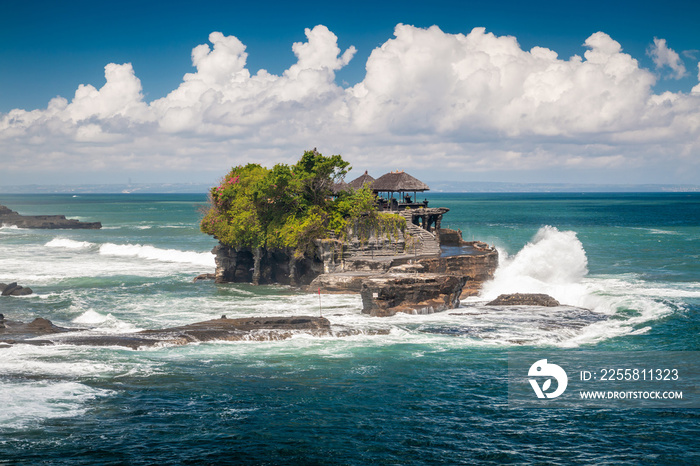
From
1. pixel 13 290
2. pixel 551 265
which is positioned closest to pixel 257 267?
pixel 13 290

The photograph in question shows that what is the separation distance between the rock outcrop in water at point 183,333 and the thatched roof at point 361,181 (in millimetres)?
20069

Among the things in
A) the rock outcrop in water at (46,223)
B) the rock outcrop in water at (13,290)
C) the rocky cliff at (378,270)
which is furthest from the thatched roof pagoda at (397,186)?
the rock outcrop in water at (46,223)

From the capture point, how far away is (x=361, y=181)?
5328 centimetres

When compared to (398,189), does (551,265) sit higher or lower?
lower

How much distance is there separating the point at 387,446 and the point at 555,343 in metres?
14.5

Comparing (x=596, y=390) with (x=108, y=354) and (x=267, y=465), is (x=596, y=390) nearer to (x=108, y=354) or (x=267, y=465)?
(x=267, y=465)

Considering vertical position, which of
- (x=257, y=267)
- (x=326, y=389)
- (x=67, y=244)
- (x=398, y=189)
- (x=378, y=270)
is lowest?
(x=326, y=389)

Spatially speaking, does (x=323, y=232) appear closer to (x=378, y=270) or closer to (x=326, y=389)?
(x=378, y=270)

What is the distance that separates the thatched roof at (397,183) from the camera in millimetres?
51700

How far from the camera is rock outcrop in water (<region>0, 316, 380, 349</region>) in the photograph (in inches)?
1209

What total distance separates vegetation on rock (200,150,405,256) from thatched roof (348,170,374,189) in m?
2.19

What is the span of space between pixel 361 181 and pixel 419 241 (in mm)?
6942

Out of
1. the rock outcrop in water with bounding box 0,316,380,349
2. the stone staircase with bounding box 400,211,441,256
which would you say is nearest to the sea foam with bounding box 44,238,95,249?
the stone staircase with bounding box 400,211,441,256

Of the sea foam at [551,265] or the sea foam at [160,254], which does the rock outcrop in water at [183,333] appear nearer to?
the sea foam at [551,265]
